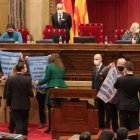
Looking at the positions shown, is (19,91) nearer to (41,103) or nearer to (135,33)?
(41,103)

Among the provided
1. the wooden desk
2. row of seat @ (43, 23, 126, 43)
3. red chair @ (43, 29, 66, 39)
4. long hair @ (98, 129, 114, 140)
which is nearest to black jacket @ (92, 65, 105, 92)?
the wooden desk

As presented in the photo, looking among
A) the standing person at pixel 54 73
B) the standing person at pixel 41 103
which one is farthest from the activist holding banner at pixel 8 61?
the standing person at pixel 54 73

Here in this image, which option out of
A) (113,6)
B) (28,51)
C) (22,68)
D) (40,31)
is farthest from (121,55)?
(113,6)

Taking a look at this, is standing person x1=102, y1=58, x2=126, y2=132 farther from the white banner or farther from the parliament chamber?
the parliament chamber

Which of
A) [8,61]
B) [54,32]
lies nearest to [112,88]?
[8,61]

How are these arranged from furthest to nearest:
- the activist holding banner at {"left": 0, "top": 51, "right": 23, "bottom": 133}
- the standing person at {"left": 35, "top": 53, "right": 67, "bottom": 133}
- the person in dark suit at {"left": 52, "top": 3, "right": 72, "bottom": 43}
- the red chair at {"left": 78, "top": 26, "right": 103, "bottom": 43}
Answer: the person in dark suit at {"left": 52, "top": 3, "right": 72, "bottom": 43}, the red chair at {"left": 78, "top": 26, "right": 103, "bottom": 43}, the activist holding banner at {"left": 0, "top": 51, "right": 23, "bottom": 133}, the standing person at {"left": 35, "top": 53, "right": 67, "bottom": 133}

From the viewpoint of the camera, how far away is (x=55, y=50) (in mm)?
9688

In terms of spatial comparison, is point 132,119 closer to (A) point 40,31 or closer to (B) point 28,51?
(B) point 28,51

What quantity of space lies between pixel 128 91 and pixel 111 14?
906 centimetres

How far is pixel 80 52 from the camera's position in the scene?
9.78m

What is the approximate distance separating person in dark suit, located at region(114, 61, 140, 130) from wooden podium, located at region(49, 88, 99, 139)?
1.50ft

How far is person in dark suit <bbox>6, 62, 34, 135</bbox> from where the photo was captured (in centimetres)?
751

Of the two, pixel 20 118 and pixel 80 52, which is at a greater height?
pixel 80 52

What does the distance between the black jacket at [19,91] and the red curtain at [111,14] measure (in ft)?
28.3
